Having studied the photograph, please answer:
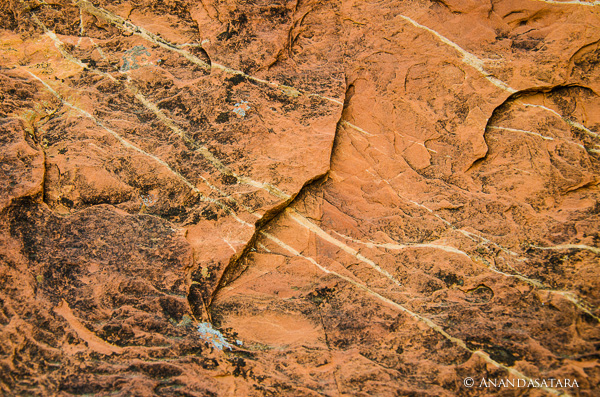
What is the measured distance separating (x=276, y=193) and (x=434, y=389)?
1.53m

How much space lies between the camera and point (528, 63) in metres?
2.83

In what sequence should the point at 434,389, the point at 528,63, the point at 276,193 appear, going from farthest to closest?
the point at 528,63
the point at 276,193
the point at 434,389

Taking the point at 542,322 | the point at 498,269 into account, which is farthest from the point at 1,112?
the point at 542,322

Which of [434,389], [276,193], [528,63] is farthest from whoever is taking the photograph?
[528,63]

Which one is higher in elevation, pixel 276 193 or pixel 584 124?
pixel 584 124

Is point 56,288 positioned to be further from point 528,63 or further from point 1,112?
point 528,63

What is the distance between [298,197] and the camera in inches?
109

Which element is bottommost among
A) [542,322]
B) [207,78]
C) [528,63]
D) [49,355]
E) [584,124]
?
[49,355]

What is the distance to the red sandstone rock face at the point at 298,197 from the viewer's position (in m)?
2.24

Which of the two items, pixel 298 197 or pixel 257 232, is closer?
pixel 257 232

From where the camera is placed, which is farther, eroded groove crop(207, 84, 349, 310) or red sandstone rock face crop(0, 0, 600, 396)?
eroded groove crop(207, 84, 349, 310)

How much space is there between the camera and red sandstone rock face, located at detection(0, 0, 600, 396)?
2.24 metres

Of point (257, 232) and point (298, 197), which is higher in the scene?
point (298, 197)

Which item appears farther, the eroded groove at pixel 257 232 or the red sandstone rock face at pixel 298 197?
the eroded groove at pixel 257 232
